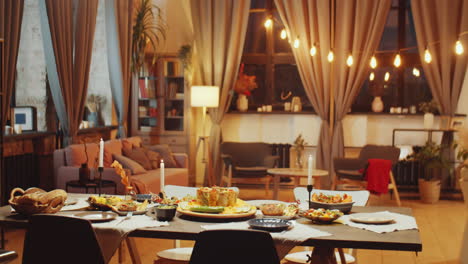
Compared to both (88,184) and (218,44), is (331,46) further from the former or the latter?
(88,184)

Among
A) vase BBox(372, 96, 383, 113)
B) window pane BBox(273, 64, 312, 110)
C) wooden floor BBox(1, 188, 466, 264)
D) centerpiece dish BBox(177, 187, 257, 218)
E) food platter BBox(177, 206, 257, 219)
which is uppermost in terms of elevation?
window pane BBox(273, 64, 312, 110)

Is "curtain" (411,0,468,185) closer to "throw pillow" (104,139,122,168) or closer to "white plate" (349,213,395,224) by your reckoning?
"throw pillow" (104,139,122,168)

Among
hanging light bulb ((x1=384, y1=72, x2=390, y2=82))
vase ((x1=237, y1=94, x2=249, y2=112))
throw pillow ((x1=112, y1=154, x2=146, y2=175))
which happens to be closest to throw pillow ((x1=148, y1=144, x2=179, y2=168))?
throw pillow ((x1=112, y1=154, x2=146, y2=175))

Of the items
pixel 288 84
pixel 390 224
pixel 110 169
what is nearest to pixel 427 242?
pixel 390 224

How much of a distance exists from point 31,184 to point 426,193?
219 inches

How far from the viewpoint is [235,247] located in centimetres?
269

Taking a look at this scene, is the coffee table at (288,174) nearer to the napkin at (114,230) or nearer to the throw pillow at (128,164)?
the throw pillow at (128,164)

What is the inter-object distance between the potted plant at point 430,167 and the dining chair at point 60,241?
285 inches

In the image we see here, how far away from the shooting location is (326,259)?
330cm

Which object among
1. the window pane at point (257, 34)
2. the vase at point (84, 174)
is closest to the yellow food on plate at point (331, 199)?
the vase at point (84, 174)

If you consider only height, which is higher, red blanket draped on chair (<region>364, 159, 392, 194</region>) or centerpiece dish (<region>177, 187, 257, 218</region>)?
centerpiece dish (<region>177, 187, 257, 218</region>)

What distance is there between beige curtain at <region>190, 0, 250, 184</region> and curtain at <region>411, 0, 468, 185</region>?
283 cm

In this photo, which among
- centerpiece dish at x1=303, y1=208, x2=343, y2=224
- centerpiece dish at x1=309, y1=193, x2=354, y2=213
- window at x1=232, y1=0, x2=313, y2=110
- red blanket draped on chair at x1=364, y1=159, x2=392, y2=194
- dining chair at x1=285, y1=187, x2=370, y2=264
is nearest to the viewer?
centerpiece dish at x1=303, y1=208, x2=343, y2=224

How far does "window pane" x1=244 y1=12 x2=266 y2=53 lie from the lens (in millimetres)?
10883
